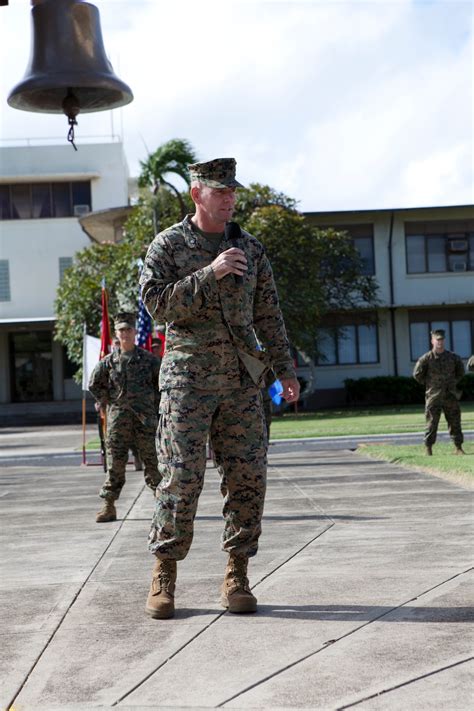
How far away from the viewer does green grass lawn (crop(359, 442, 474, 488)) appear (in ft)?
43.4

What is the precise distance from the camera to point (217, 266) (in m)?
5.54

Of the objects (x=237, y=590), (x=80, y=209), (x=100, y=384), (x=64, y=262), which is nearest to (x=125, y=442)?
(x=100, y=384)

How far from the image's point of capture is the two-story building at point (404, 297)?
4312 cm

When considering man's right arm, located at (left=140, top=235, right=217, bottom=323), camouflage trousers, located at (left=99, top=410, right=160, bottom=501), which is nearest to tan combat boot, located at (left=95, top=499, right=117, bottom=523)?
camouflage trousers, located at (left=99, top=410, right=160, bottom=501)

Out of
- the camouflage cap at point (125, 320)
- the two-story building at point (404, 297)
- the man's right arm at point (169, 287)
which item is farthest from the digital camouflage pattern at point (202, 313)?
the two-story building at point (404, 297)

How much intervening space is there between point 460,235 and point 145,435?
3445 cm

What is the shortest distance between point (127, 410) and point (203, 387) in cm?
511

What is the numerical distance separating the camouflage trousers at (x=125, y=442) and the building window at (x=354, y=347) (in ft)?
108

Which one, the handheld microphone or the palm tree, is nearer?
the handheld microphone

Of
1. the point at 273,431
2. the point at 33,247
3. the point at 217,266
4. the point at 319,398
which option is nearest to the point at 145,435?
the point at 217,266

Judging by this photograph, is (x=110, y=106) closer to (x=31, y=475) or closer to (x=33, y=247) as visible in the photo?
(x=31, y=475)

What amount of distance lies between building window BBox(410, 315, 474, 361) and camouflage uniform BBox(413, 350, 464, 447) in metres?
26.1

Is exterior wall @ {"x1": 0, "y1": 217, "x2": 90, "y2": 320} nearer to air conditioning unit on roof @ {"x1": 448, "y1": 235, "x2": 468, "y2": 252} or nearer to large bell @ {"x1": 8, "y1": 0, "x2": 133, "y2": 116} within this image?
air conditioning unit on roof @ {"x1": 448, "y1": 235, "x2": 468, "y2": 252}

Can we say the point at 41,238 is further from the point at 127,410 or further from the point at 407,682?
the point at 407,682
